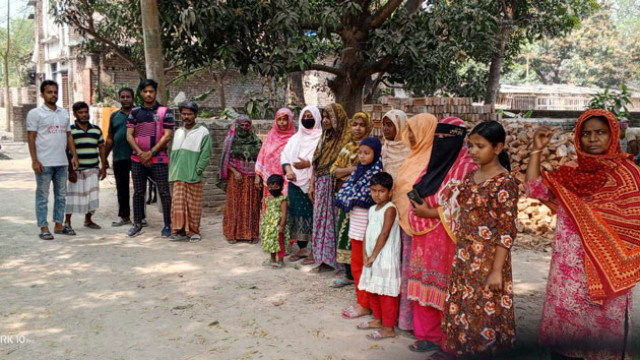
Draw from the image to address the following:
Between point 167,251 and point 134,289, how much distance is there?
126 cm

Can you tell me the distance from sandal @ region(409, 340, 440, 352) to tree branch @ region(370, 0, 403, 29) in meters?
6.26

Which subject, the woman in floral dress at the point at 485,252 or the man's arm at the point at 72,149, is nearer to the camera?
the woman in floral dress at the point at 485,252

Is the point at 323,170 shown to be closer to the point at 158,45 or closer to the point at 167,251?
the point at 167,251

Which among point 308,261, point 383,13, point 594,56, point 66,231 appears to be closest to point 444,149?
point 308,261

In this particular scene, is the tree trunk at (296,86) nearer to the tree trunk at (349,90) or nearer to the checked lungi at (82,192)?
the tree trunk at (349,90)

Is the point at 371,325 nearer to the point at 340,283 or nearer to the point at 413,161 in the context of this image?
the point at 340,283

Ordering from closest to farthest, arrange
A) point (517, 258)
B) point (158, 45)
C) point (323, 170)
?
1. point (323, 170)
2. point (517, 258)
3. point (158, 45)

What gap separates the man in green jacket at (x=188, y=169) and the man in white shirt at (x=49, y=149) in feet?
4.07

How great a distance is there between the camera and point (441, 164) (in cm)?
341

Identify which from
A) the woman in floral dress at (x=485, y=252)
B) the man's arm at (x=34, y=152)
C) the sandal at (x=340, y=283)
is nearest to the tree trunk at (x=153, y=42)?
the man's arm at (x=34, y=152)

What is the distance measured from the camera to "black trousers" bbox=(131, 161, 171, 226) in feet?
21.5

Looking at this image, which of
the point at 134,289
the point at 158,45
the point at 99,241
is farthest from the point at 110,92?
the point at 134,289

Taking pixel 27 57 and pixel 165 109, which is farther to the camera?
pixel 27 57

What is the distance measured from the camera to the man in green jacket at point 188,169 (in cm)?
627
